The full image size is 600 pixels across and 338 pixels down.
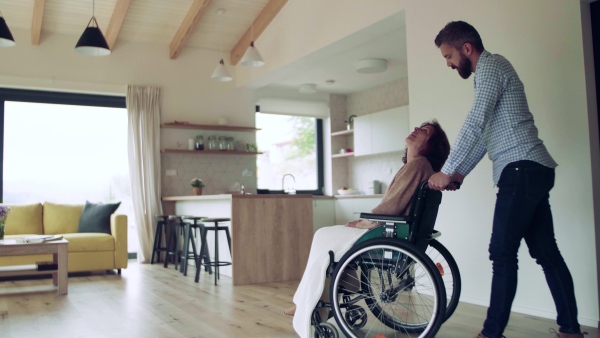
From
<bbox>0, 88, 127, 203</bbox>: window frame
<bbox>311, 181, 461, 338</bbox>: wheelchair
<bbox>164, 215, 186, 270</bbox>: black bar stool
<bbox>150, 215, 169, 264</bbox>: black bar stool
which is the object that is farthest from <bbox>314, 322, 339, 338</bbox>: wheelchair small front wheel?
<bbox>0, 88, 127, 203</bbox>: window frame

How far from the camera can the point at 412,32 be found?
13.8 feet

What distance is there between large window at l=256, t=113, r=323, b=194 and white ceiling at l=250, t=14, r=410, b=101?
46 centimetres

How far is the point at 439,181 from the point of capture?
7.46ft

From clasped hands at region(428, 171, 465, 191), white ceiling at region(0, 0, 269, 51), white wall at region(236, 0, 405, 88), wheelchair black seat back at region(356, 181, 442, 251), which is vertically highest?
white ceiling at region(0, 0, 269, 51)

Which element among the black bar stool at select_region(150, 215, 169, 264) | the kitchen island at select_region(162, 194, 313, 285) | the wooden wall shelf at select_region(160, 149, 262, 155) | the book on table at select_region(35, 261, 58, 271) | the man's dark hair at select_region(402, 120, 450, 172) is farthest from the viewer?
the wooden wall shelf at select_region(160, 149, 262, 155)

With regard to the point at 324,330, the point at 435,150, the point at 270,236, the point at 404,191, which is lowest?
the point at 324,330

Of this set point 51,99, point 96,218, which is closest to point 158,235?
point 96,218

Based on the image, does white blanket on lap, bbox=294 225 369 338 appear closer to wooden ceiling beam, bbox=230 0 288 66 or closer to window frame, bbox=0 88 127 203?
wooden ceiling beam, bbox=230 0 288 66

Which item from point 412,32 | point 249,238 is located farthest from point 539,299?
point 249,238

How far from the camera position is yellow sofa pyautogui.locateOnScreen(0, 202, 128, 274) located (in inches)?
215

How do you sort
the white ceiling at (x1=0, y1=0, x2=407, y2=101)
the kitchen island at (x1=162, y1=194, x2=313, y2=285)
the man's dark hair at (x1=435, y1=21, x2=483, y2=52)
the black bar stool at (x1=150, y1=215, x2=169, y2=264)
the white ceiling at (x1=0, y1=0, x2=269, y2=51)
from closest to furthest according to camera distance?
the man's dark hair at (x1=435, y1=21, x2=483, y2=52) → the kitchen island at (x1=162, y1=194, x2=313, y2=285) → the white ceiling at (x1=0, y1=0, x2=407, y2=101) → the white ceiling at (x1=0, y1=0, x2=269, y2=51) → the black bar stool at (x1=150, y1=215, x2=169, y2=264)

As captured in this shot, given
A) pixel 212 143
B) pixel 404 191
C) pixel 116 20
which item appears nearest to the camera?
pixel 404 191

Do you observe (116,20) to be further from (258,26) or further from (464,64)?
(464,64)

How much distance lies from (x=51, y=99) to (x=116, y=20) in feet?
4.57
